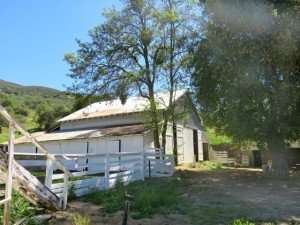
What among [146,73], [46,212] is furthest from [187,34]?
[46,212]

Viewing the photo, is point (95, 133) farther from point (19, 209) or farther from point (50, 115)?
point (50, 115)

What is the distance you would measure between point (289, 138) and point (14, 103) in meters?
A: 75.9

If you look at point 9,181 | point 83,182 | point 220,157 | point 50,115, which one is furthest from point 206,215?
point 50,115

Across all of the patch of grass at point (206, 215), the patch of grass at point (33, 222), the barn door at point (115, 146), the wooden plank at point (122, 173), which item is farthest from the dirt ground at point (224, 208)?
the barn door at point (115, 146)

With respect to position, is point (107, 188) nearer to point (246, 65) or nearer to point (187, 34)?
point (246, 65)

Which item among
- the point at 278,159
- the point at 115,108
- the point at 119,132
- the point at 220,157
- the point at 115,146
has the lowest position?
the point at 278,159

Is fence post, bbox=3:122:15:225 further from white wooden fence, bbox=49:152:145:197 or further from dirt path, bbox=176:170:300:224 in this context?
dirt path, bbox=176:170:300:224

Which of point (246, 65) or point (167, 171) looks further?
point (167, 171)

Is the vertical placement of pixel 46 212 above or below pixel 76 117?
below

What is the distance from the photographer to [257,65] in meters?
18.4

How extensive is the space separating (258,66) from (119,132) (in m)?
14.4

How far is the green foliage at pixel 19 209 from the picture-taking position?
774 centimetres

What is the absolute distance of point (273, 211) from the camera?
10.2 meters

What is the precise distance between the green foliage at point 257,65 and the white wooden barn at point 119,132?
8.81 m
